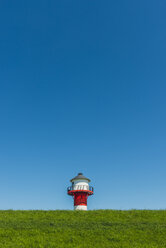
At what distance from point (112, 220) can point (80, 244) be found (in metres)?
5.86

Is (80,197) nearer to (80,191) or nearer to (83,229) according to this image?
(80,191)

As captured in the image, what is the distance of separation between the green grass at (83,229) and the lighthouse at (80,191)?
13676 millimetres

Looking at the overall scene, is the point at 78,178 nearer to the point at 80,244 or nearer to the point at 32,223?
the point at 32,223

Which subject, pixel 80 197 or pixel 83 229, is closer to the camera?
pixel 83 229

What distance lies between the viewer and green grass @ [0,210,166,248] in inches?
506

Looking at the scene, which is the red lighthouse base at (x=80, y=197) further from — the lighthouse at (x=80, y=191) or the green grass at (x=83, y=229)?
the green grass at (x=83, y=229)

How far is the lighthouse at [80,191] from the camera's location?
3412 centimetres

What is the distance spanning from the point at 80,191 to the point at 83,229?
62.8 ft

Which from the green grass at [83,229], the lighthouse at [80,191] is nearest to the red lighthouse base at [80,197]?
the lighthouse at [80,191]

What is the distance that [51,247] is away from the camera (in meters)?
12.1

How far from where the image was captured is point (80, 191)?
34188 millimetres

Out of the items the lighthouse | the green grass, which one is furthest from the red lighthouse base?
the green grass

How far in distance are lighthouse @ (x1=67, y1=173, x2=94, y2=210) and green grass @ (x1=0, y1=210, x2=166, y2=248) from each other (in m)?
13.7

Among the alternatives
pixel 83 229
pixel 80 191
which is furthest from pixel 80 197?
pixel 83 229
